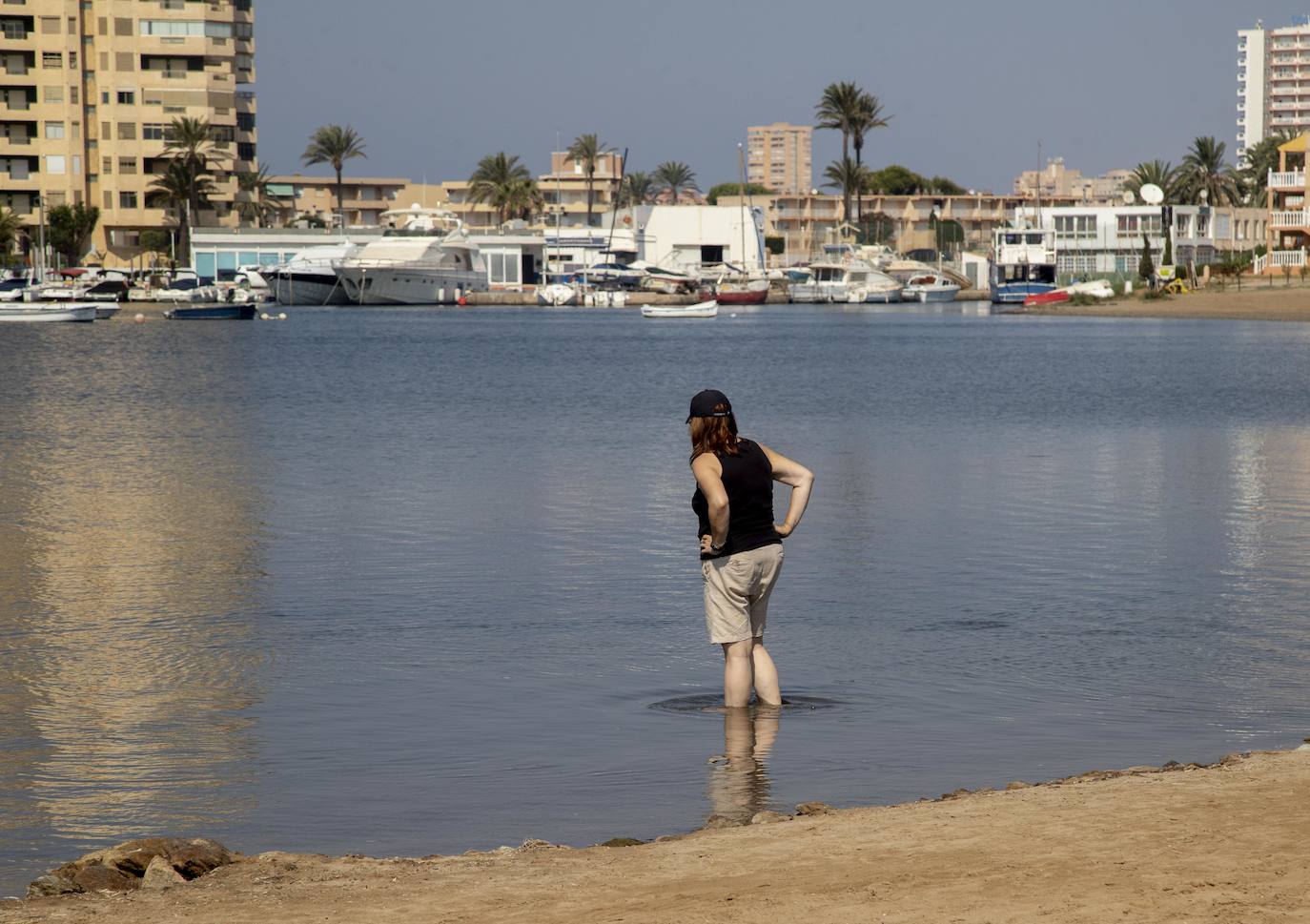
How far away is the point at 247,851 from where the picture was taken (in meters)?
6.98

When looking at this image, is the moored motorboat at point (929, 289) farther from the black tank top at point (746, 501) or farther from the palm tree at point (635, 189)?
the black tank top at point (746, 501)

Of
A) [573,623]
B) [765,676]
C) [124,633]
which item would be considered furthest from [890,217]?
[765,676]

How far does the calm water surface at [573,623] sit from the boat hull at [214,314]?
62.5 m

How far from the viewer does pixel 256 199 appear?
141750 millimetres

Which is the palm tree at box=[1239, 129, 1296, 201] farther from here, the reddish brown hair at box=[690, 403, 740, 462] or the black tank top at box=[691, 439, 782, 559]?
the reddish brown hair at box=[690, 403, 740, 462]

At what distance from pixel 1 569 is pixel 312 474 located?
327 inches

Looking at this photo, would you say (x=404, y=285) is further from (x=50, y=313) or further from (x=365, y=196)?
(x=365, y=196)

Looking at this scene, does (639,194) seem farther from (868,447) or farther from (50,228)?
(868,447)

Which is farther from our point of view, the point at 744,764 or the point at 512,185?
the point at 512,185

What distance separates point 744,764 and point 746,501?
4.27ft

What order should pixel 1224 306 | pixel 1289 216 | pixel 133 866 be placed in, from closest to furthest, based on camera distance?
pixel 133 866 < pixel 1224 306 < pixel 1289 216

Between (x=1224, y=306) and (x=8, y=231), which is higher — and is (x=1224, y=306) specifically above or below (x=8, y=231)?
below

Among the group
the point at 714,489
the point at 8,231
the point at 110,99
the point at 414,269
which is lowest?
the point at 714,489

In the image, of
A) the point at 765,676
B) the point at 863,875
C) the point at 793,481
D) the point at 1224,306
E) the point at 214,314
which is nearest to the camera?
the point at 863,875
